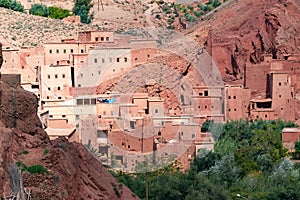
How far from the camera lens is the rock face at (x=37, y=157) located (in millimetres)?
16594

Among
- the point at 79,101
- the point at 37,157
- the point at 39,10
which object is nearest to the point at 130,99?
the point at 79,101

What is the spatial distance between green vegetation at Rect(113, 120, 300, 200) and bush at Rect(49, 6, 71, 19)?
78.5 ft

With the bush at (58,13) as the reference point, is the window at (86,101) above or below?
below

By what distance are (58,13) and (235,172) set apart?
33956 mm

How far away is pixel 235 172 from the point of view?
37.0 metres

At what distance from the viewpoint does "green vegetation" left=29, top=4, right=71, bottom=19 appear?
6775 centimetres

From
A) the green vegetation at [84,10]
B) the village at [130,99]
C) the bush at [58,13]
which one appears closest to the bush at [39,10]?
the bush at [58,13]

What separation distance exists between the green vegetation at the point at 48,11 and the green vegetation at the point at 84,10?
0.88m

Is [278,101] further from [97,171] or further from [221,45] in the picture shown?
[97,171]

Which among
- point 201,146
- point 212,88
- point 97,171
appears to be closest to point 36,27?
point 212,88

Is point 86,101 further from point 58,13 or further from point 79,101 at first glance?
point 58,13

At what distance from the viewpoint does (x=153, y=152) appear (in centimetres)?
3938

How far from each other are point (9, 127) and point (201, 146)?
912 inches

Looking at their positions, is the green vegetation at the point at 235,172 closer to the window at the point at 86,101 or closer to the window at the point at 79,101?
the window at the point at 86,101
